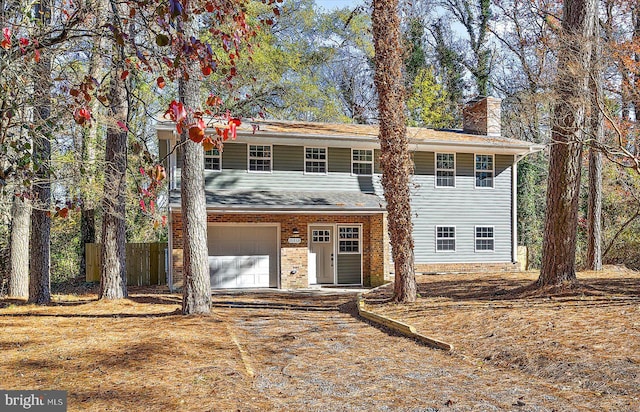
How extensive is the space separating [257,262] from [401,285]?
21.2 ft

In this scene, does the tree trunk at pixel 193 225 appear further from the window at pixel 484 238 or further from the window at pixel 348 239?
the window at pixel 484 238

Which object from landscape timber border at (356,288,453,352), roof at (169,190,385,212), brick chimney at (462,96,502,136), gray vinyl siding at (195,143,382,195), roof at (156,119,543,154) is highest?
brick chimney at (462,96,502,136)

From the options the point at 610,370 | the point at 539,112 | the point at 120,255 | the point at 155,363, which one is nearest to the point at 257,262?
the point at 120,255

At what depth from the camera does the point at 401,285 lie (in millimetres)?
11422

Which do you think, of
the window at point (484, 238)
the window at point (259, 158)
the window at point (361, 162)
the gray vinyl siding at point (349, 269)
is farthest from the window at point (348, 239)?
the window at point (484, 238)

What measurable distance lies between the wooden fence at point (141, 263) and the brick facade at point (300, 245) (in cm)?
315

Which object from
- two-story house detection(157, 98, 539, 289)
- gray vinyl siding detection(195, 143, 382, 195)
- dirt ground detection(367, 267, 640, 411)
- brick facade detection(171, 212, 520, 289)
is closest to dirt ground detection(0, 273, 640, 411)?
dirt ground detection(367, 267, 640, 411)

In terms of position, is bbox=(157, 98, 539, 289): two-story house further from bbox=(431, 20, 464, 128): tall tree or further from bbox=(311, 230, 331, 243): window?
bbox=(431, 20, 464, 128): tall tree

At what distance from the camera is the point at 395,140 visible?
37.3 feet

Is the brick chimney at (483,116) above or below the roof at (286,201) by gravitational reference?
above

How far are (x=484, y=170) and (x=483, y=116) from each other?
7.59ft

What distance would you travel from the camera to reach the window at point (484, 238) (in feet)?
63.8

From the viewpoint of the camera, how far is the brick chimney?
66.9 ft

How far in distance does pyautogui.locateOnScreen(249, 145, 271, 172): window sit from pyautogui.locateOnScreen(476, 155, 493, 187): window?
25.3 ft
